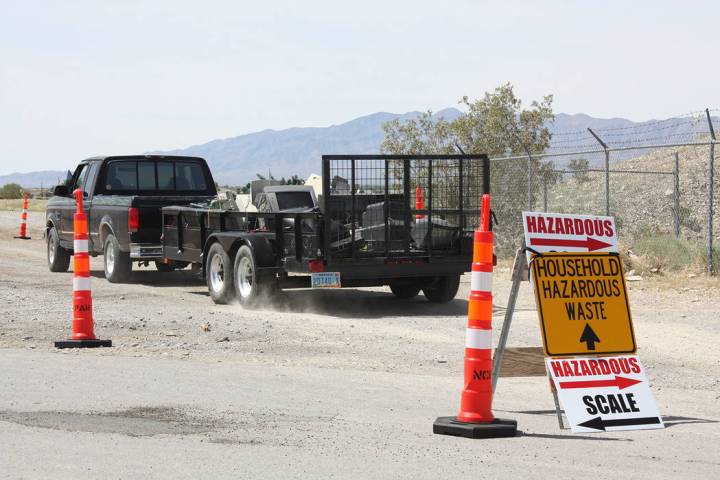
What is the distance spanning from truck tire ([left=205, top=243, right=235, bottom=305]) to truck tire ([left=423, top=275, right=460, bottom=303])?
2873 millimetres

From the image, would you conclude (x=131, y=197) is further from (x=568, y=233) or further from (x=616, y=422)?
(x=616, y=422)

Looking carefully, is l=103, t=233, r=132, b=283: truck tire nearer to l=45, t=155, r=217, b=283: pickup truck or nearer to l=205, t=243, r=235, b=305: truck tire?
l=45, t=155, r=217, b=283: pickup truck

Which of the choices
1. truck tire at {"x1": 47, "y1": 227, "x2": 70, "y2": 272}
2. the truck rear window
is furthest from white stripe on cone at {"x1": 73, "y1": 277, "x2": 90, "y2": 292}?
truck tire at {"x1": 47, "y1": 227, "x2": 70, "y2": 272}

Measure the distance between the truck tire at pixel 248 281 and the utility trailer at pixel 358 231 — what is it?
13 millimetres

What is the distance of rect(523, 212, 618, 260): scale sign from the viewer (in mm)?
7693

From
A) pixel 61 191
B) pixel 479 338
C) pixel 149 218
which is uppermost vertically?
pixel 61 191

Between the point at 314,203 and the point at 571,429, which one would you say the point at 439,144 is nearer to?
the point at 314,203

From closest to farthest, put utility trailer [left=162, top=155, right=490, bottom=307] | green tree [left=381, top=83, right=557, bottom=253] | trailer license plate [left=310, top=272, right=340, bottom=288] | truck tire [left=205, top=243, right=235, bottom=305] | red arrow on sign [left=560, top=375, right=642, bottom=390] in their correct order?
1. red arrow on sign [left=560, top=375, right=642, bottom=390]
2. trailer license plate [left=310, top=272, right=340, bottom=288]
3. utility trailer [left=162, top=155, right=490, bottom=307]
4. truck tire [left=205, top=243, right=235, bottom=305]
5. green tree [left=381, top=83, right=557, bottom=253]

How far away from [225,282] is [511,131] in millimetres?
19662

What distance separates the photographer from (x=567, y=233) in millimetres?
7855

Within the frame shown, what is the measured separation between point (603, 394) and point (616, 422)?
0.71 ft

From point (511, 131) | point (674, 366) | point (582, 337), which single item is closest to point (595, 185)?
point (511, 131)

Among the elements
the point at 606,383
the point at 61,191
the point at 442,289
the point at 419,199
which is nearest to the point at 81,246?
the point at 419,199

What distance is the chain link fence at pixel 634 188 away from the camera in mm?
19344
